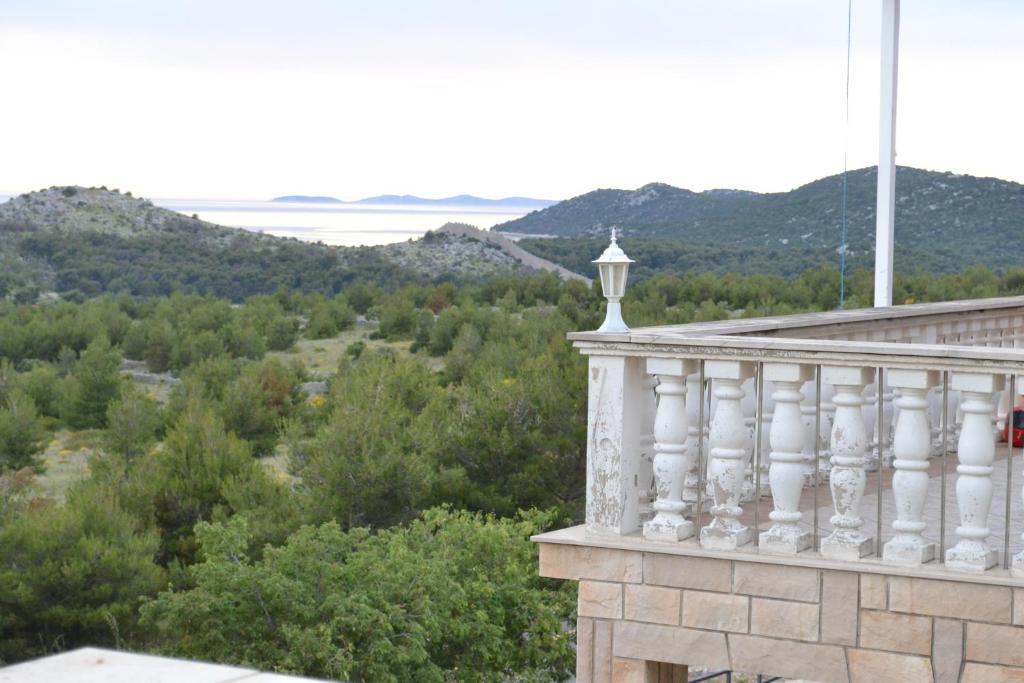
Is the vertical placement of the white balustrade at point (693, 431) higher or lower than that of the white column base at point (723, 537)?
higher

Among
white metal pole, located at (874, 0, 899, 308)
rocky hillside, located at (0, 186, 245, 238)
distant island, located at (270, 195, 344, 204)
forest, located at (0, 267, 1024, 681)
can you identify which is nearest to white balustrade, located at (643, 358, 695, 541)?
white metal pole, located at (874, 0, 899, 308)

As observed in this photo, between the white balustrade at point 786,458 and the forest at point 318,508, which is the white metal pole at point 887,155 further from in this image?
the forest at point 318,508

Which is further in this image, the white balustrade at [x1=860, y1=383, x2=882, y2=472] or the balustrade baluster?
the white balustrade at [x1=860, y1=383, x2=882, y2=472]

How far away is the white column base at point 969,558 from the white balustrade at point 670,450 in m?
0.78

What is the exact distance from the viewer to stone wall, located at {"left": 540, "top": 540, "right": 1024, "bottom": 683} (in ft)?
12.6

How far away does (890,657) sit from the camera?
392 cm

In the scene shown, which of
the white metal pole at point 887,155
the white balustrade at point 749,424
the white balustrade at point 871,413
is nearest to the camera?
the white balustrade at point 749,424

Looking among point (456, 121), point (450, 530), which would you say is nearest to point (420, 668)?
point (450, 530)

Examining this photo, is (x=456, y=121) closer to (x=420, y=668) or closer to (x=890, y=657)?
(x=420, y=668)

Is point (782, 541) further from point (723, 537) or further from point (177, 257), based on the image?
point (177, 257)

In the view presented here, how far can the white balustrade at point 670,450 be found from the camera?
411 centimetres

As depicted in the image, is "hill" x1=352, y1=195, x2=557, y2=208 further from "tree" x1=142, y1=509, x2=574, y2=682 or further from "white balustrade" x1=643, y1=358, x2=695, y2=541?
"white balustrade" x1=643, y1=358, x2=695, y2=541

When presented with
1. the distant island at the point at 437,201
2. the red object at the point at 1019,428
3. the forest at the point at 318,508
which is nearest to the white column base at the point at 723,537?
the red object at the point at 1019,428

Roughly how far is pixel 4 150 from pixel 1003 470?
4080 centimetres
